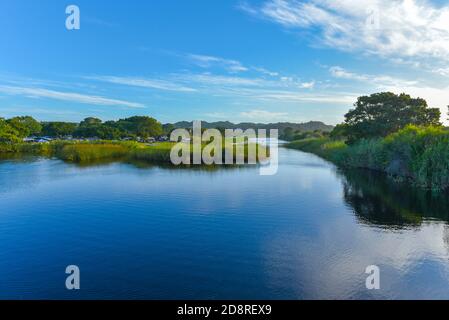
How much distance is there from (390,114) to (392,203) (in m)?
32.5

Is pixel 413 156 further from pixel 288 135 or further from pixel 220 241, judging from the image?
pixel 288 135

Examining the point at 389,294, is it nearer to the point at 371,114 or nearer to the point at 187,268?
the point at 187,268

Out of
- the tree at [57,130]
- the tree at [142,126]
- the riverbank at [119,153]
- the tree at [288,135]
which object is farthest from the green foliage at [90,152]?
the tree at [288,135]

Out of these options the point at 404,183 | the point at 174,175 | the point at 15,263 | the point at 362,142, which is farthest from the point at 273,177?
the point at 15,263

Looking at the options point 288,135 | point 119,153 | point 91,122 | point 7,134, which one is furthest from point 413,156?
point 91,122

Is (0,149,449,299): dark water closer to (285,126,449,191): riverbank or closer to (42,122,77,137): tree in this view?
(285,126,449,191): riverbank

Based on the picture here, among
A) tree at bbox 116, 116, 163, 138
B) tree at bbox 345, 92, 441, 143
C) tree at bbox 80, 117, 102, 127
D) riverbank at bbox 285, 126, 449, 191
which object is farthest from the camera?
tree at bbox 80, 117, 102, 127

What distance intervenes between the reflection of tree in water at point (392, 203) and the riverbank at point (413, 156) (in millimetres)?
1874

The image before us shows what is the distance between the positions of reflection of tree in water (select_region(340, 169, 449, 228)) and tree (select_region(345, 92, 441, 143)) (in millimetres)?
19322

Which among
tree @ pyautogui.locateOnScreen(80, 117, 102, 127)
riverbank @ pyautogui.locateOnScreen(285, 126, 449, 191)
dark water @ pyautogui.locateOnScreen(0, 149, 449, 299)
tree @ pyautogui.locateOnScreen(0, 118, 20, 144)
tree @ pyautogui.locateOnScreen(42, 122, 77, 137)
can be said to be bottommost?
dark water @ pyautogui.locateOnScreen(0, 149, 449, 299)

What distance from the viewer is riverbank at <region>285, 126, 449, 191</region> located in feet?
95.2

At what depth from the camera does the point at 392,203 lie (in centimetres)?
2456

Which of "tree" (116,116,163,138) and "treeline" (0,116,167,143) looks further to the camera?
"tree" (116,116,163,138)

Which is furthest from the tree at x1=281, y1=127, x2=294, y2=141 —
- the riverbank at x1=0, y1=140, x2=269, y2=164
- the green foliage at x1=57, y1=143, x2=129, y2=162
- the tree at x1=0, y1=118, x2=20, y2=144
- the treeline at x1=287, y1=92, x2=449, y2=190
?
the tree at x1=0, y1=118, x2=20, y2=144
